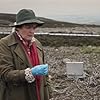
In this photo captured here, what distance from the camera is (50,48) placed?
16.0m

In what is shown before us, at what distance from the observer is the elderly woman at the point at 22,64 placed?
3453mm

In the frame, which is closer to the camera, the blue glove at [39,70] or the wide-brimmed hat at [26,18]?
the blue glove at [39,70]

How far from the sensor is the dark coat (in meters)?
3.47

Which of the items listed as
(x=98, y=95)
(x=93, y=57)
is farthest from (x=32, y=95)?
(x=93, y=57)

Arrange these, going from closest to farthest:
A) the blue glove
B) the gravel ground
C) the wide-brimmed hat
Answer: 1. the blue glove
2. the wide-brimmed hat
3. the gravel ground

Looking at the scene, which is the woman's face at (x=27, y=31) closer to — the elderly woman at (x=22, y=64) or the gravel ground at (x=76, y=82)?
the elderly woman at (x=22, y=64)

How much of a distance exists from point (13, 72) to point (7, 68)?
2.6 inches

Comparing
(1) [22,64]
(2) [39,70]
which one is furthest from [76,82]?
(2) [39,70]

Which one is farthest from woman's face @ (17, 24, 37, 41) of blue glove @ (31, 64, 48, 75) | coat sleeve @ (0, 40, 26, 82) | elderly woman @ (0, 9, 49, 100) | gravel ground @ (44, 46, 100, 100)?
gravel ground @ (44, 46, 100, 100)

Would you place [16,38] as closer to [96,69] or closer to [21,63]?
[21,63]

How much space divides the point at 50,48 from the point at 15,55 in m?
12.5

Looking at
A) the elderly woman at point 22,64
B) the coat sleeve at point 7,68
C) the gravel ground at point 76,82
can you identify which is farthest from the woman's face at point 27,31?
the gravel ground at point 76,82

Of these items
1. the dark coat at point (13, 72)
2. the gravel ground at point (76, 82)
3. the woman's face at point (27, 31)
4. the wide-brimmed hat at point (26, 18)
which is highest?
the wide-brimmed hat at point (26, 18)

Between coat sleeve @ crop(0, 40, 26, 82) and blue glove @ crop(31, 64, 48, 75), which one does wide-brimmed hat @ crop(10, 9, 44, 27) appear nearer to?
coat sleeve @ crop(0, 40, 26, 82)
